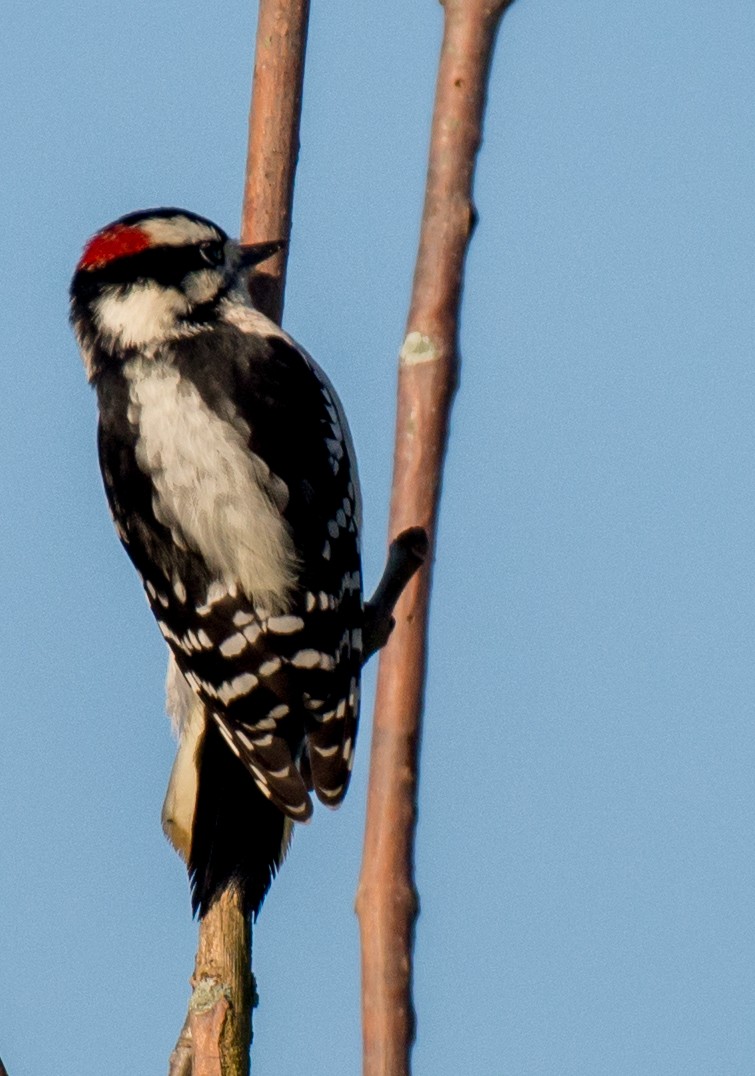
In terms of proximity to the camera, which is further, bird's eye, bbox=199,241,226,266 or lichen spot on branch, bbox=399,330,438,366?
bird's eye, bbox=199,241,226,266

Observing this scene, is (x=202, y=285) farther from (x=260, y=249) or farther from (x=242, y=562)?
(x=242, y=562)

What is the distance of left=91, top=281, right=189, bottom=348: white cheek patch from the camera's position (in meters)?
3.92

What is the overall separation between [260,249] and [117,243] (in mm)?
678

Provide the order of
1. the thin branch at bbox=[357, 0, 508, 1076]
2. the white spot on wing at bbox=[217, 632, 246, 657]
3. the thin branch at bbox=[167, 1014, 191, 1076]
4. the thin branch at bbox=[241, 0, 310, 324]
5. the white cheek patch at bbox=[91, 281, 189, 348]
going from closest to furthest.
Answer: the thin branch at bbox=[357, 0, 508, 1076], the thin branch at bbox=[167, 1014, 191, 1076], the thin branch at bbox=[241, 0, 310, 324], the white spot on wing at bbox=[217, 632, 246, 657], the white cheek patch at bbox=[91, 281, 189, 348]

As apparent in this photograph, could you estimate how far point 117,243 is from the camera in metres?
4.03

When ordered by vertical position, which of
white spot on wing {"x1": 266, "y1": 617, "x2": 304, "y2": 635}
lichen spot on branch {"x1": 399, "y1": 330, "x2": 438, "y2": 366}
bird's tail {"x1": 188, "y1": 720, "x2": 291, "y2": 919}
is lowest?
bird's tail {"x1": 188, "y1": 720, "x2": 291, "y2": 919}

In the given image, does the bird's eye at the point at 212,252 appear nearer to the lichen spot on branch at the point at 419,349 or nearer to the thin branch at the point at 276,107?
the thin branch at the point at 276,107

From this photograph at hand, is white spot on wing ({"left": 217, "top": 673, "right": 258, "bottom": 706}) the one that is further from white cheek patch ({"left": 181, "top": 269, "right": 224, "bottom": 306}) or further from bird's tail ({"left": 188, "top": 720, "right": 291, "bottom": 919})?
white cheek patch ({"left": 181, "top": 269, "right": 224, "bottom": 306})

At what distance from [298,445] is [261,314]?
43cm

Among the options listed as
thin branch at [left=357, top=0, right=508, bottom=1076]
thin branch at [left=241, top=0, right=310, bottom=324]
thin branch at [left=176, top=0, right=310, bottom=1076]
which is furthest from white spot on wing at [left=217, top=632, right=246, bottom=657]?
thin branch at [left=241, top=0, right=310, bottom=324]

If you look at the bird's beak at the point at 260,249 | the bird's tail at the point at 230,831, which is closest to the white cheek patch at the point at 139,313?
the bird's beak at the point at 260,249

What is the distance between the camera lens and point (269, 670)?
3.52 meters

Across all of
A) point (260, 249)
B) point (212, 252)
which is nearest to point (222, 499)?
point (260, 249)

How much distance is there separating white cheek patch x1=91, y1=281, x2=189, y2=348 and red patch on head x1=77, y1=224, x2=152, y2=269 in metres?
0.10
